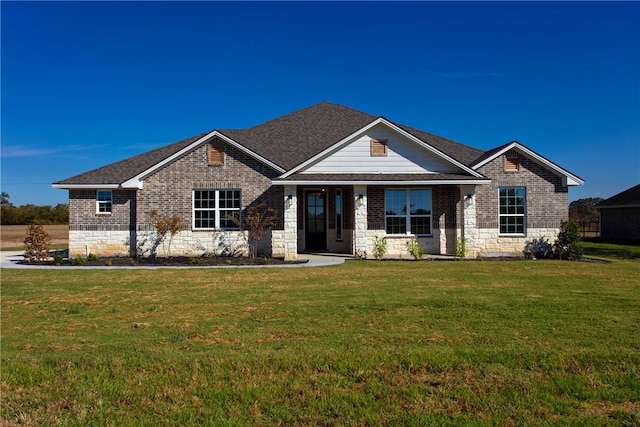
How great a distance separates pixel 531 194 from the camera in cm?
1881

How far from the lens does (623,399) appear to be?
14.3ft

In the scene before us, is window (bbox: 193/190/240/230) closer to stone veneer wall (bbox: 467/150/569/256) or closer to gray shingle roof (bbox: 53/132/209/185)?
gray shingle roof (bbox: 53/132/209/185)

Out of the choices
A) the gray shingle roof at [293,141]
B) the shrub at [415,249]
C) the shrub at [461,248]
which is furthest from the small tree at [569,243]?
the shrub at [415,249]

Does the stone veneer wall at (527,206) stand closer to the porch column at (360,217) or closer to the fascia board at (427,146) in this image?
the fascia board at (427,146)

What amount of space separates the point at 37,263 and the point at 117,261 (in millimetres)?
2649

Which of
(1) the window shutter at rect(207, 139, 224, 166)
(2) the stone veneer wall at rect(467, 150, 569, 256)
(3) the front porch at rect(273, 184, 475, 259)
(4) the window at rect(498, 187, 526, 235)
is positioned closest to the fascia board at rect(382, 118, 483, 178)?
(3) the front porch at rect(273, 184, 475, 259)

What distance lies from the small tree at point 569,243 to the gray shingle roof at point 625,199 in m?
16.7

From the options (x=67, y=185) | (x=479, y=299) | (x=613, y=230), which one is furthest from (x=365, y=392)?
(x=613, y=230)

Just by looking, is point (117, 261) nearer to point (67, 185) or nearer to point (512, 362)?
point (67, 185)

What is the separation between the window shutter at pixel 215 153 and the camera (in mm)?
17906

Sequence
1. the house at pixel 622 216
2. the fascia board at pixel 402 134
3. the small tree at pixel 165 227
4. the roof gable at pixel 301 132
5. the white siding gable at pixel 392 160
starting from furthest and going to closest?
the house at pixel 622 216 → the roof gable at pixel 301 132 → the white siding gable at pixel 392 160 → the fascia board at pixel 402 134 → the small tree at pixel 165 227

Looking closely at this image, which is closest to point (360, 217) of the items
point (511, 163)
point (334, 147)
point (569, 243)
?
point (334, 147)

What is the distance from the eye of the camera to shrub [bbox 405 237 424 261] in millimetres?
17062

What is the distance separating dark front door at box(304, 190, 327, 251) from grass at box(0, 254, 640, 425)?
974 centimetres
